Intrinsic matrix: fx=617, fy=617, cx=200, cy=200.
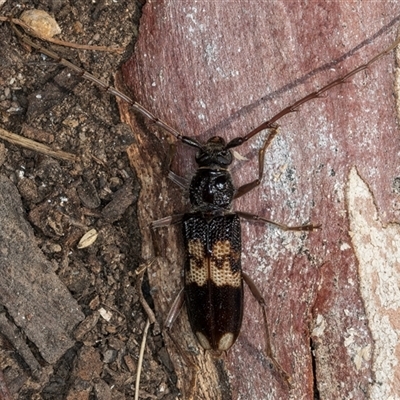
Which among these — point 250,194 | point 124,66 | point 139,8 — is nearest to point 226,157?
point 250,194

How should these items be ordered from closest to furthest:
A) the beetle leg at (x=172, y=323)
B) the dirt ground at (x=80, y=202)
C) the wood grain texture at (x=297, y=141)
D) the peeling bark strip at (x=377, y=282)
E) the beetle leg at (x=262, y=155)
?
the peeling bark strip at (x=377, y=282), the wood grain texture at (x=297, y=141), the beetle leg at (x=262, y=155), the beetle leg at (x=172, y=323), the dirt ground at (x=80, y=202)

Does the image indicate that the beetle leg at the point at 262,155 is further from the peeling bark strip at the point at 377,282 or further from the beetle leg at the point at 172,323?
the beetle leg at the point at 172,323

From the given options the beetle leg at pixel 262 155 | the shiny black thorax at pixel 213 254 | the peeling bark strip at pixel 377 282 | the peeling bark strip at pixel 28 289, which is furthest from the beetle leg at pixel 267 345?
the peeling bark strip at pixel 28 289

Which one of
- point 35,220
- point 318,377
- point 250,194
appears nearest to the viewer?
point 318,377

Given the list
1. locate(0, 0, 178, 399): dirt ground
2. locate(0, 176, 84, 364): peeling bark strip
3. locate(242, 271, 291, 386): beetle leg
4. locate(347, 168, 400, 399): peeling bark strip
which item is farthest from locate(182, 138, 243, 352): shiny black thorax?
locate(0, 176, 84, 364): peeling bark strip

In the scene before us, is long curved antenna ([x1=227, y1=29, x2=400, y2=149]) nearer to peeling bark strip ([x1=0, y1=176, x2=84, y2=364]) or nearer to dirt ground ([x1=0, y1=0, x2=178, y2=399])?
dirt ground ([x1=0, y1=0, x2=178, y2=399])

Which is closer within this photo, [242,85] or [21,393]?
[242,85]

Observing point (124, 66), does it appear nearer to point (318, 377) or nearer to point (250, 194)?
point (250, 194)
